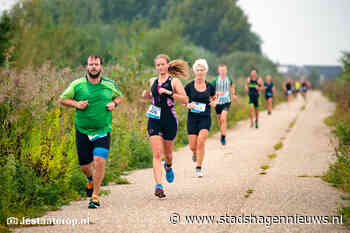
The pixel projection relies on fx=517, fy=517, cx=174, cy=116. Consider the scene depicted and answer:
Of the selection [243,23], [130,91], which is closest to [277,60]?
[243,23]

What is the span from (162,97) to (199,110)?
91.5 inches

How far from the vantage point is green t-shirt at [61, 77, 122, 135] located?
280 inches

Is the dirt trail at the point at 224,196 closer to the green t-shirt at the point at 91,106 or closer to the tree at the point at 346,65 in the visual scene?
the green t-shirt at the point at 91,106

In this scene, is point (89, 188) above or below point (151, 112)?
below

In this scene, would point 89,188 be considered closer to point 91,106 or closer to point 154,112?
point 91,106

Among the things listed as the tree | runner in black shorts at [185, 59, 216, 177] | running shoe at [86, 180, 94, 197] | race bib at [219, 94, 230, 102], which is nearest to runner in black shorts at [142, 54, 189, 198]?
running shoe at [86, 180, 94, 197]

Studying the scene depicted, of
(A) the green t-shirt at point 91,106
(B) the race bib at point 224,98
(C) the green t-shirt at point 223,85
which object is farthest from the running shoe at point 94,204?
(C) the green t-shirt at point 223,85

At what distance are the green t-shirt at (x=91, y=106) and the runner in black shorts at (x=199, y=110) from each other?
3342 millimetres

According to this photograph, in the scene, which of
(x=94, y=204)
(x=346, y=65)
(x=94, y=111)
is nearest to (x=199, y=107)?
(x=94, y=111)

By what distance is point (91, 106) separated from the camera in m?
7.12

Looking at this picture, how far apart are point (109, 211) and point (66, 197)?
1.17m

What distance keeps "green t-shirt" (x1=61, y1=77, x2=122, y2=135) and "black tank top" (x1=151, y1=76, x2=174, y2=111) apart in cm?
115

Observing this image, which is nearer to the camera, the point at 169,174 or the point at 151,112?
the point at 151,112

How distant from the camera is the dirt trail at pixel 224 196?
6.07 meters
